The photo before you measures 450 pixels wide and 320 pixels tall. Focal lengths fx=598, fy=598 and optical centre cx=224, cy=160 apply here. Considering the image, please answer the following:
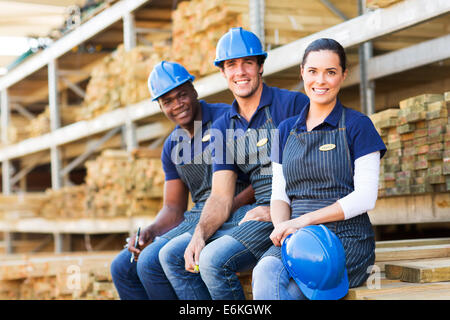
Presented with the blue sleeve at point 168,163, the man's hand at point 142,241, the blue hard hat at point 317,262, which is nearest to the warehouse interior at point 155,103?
the blue hard hat at point 317,262

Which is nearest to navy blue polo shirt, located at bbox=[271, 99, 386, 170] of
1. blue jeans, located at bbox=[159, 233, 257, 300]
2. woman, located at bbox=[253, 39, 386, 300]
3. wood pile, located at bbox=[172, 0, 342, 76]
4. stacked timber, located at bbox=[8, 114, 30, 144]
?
woman, located at bbox=[253, 39, 386, 300]

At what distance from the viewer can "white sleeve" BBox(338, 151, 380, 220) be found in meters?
2.12

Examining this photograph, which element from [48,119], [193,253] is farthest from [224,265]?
[48,119]

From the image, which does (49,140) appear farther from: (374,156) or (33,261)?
(374,156)

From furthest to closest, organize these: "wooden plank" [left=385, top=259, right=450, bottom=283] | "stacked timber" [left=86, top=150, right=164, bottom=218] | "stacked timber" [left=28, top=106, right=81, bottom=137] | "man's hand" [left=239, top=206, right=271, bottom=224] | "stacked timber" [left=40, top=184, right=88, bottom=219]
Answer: "stacked timber" [left=28, top=106, right=81, bottom=137], "stacked timber" [left=40, top=184, right=88, bottom=219], "stacked timber" [left=86, top=150, right=164, bottom=218], "man's hand" [left=239, top=206, right=271, bottom=224], "wooden plank" [left=385, top=259, right=450, bottom=283]

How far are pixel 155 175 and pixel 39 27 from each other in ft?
19.3

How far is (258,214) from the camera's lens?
2.66m

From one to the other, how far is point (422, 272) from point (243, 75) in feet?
4.16

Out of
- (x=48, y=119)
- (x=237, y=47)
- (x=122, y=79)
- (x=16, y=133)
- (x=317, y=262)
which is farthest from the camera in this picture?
(x=16, y=133)

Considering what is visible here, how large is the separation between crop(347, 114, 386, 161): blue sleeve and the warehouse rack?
148 cm

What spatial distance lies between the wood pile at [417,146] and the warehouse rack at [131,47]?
20cm

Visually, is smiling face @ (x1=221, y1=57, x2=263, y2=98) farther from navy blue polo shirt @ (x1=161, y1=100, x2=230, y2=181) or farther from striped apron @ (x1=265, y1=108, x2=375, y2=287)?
striped apron @ (x1=265, y1=108, x2=375, y2=287)

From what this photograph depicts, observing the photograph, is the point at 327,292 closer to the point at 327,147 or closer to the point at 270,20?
the point at 327,147
